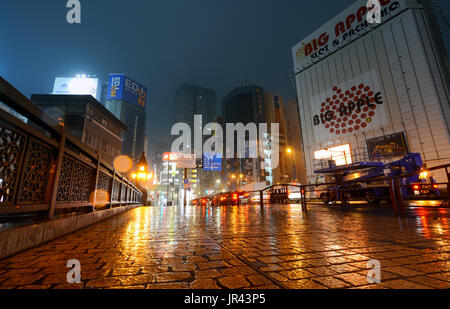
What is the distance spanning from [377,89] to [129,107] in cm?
11760

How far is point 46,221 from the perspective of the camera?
3.13 metres

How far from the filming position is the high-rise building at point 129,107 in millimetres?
Result: 80625

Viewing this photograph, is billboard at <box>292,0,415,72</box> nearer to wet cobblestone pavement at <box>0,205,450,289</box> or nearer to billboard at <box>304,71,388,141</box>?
billboard at <box>304,71,388,141</box>

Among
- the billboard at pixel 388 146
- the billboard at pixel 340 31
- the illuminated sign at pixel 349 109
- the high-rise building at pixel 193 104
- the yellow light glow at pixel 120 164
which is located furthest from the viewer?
the high-rise building at pixel 193 104

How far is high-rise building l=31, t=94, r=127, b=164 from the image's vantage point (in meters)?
30.2

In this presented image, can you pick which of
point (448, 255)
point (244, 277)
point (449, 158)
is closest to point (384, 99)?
point (449, 158)

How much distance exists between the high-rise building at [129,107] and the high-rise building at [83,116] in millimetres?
50423

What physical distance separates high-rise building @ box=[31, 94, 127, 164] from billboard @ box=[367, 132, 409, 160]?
3301 cm

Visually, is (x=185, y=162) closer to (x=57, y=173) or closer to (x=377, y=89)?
(x=377, y=89)

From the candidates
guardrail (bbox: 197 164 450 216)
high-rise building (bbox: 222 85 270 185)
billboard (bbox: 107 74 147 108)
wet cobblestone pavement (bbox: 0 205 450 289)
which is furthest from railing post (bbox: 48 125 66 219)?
billboard (bbox: 107 74 147 108)

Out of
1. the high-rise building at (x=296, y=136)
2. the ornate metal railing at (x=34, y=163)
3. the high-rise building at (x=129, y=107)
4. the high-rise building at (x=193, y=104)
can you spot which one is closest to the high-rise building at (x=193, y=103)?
the high-rise building at (x=193, y=104)

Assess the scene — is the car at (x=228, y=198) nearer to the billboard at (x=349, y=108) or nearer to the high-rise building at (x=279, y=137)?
A: the billboard at (x=349, y=108)
